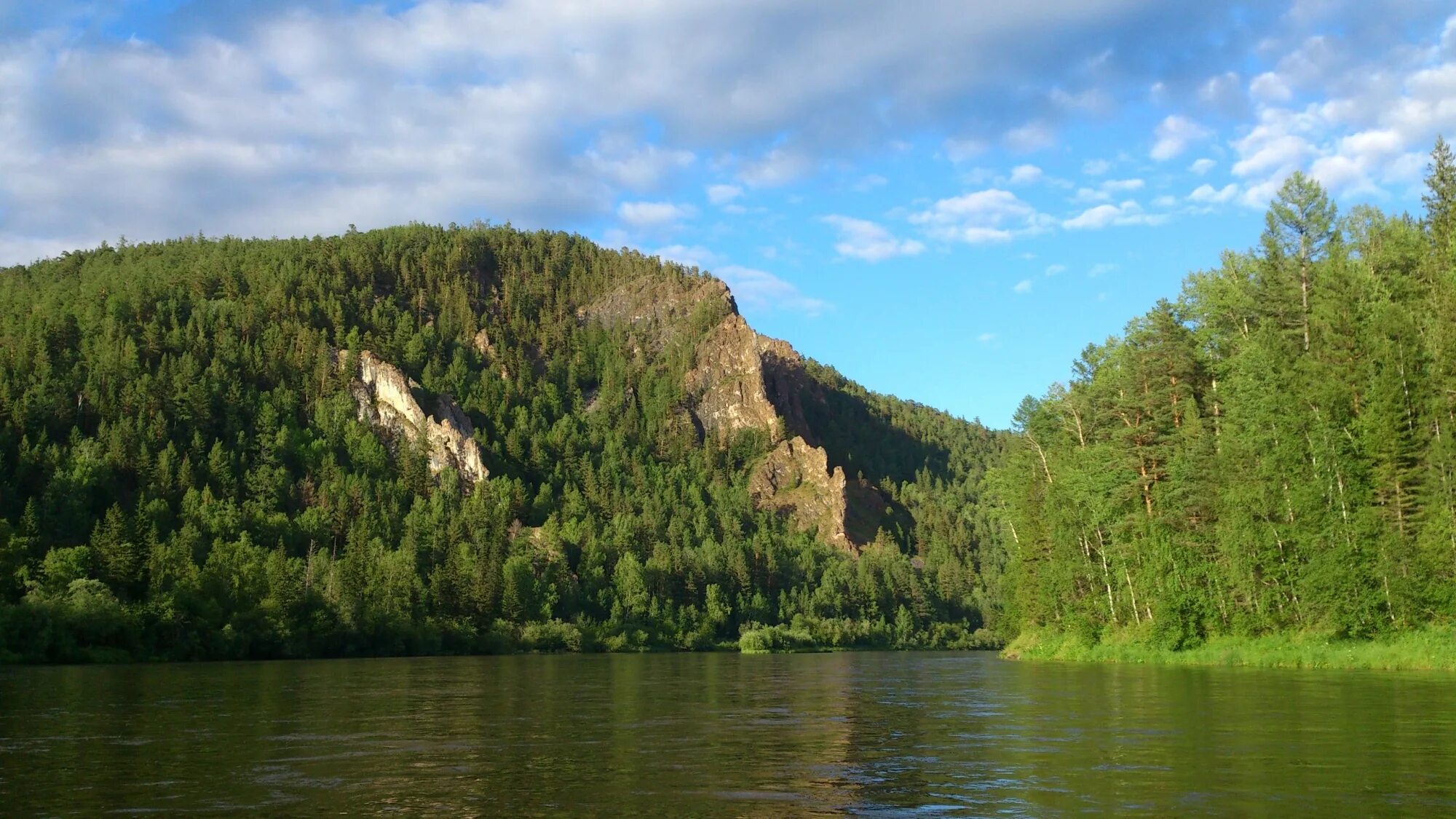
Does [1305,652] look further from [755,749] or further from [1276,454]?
[755,749]

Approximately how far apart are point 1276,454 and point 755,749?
45604 mm

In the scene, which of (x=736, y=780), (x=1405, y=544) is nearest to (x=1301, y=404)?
(x=1405, y=544)

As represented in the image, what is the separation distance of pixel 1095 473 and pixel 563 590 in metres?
121

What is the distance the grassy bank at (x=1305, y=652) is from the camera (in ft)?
178

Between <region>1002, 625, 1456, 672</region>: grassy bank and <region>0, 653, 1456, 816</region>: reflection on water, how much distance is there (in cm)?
428

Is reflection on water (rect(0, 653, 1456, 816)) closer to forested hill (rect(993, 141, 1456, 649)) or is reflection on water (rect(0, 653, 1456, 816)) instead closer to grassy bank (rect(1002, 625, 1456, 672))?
grassy bank (rect(1002, 625, 1456, 672))

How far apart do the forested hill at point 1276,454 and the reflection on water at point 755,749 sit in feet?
30.1

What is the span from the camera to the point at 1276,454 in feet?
208

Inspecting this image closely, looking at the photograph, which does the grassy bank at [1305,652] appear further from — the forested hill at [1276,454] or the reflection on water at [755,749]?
the reflection on water at [755,749]

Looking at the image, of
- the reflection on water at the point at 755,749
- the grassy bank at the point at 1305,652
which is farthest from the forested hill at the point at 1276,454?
the reflection on water at the point at 755,749

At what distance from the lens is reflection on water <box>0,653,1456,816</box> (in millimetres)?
20938

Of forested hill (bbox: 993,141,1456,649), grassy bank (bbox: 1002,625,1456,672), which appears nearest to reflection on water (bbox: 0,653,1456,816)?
grassy bank (bbox: 1002,625,1456,672)

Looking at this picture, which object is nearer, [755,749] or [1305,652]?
[755,749]

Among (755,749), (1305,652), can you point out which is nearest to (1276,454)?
(1305,652)
